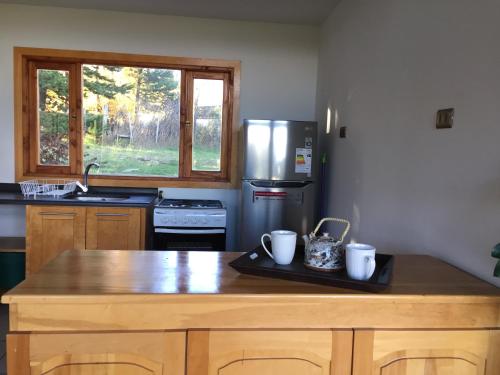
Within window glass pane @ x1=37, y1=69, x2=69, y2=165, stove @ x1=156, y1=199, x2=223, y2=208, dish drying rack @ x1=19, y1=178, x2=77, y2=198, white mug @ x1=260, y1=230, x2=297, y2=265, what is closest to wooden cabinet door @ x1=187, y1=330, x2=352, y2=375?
white mug @ x1=260, y1=230, x2=297, y2=265

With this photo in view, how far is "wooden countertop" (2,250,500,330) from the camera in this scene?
1.09 meters

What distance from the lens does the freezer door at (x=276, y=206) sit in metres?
3.17

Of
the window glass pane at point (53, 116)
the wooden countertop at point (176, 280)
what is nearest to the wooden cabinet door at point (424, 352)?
the wooden countertop at point (176, 280)

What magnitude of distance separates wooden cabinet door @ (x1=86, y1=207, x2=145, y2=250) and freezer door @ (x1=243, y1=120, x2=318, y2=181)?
3.05 feet

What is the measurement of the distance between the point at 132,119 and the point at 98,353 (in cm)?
295

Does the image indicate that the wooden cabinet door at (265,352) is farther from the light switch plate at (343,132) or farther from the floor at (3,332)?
the light switch plate at (343,132)

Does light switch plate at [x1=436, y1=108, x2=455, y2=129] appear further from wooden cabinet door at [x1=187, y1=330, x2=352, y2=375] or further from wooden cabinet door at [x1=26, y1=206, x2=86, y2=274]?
wooden cabinet door at [x1=26, y1=206, x2=86, y2=274]

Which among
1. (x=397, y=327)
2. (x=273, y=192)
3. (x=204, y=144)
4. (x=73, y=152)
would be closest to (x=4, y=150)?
(x=73, y=152)

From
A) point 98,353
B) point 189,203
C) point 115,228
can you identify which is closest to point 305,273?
point 98,353

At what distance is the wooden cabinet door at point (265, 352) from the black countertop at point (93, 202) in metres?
2.17

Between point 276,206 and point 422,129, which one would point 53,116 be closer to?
point 276,206

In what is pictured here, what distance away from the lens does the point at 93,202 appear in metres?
3.18

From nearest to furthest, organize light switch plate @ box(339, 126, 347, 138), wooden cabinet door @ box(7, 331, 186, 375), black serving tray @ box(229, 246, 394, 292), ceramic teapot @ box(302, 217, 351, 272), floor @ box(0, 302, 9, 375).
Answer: wooden cabinet door @ box(7, 331, 186, 375) < black serving tray @ box(229, 246, 394, 292) < ceramic teapot @ box(302, 217, 351, 272) < floor @ box(0, 302, 9, 375) < light switch plate @ box(339, 126, 347, 138)

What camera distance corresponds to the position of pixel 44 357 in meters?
1.09
